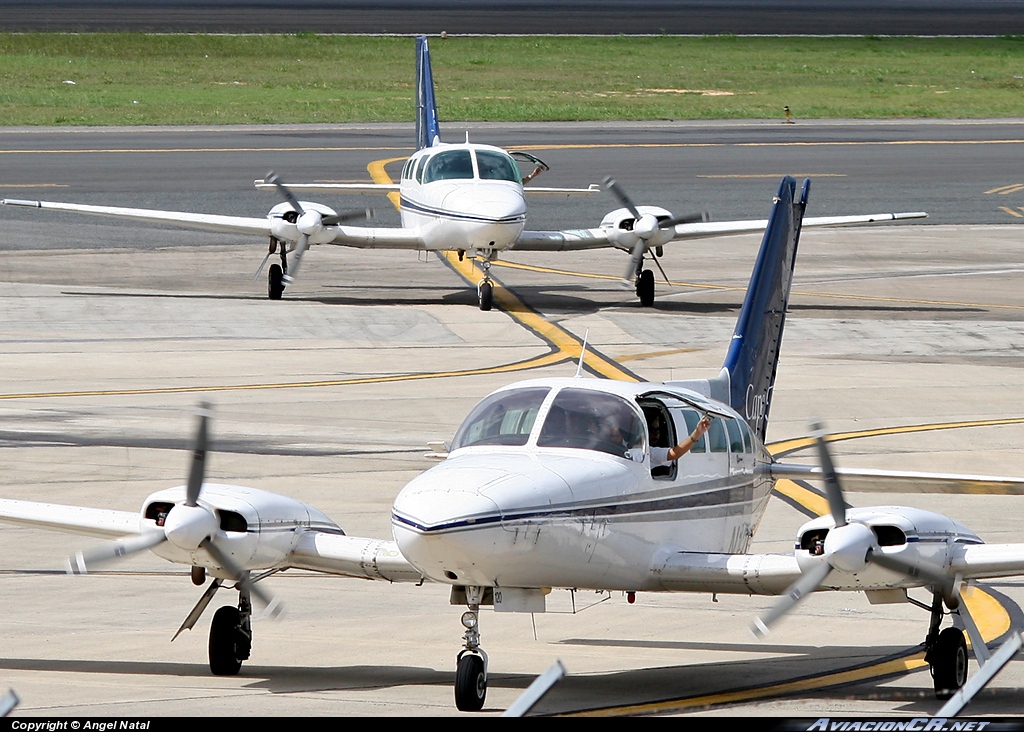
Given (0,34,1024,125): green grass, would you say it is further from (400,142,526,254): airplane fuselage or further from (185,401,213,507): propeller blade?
(185,401,213,507): propeller blade

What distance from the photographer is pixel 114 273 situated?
3588 centimetres

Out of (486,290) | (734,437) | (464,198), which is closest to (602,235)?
(486,290)

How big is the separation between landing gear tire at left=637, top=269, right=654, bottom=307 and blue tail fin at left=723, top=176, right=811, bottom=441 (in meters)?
14.2

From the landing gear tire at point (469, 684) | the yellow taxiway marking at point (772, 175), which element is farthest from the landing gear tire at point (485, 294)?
the yellow taxiway marking at point (772, 175)

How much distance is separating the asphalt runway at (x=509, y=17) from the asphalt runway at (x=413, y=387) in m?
39.4

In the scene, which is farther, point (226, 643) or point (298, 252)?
point (298, 252)

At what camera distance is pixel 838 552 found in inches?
431

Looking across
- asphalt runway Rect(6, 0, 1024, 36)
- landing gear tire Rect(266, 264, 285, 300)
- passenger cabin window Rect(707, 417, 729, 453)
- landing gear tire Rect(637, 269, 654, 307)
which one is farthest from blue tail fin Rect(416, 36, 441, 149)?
asphalt runway Rect(6, 0, 1024, 36)

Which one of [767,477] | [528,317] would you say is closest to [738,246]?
[528,317]

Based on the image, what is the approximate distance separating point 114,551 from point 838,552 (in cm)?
497

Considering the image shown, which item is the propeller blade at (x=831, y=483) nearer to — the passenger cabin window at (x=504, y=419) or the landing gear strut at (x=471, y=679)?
the passenger cabin window at (x=504, y=419)

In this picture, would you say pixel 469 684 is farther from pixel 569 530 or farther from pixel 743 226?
pixel 743 226

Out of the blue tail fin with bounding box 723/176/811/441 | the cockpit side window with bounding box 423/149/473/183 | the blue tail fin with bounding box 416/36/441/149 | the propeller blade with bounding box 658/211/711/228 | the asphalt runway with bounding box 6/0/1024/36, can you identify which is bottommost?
the blue tail fin with bounding box 723/176/811/441

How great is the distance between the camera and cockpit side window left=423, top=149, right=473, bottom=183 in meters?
32.9
